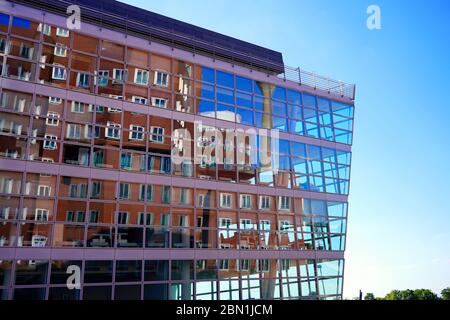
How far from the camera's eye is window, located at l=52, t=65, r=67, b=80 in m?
20.1

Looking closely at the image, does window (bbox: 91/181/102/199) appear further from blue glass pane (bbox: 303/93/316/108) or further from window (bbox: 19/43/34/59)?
blue glass pane (bbox: 303/93/316/108)

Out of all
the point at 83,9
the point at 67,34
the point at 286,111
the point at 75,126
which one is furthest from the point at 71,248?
the point at 286,111

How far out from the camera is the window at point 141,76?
22453 mm

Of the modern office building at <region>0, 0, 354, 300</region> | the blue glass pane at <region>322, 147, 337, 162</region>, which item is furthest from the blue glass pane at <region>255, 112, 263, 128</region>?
the blue glass pane at <region>322, 147, 337, 162</region>

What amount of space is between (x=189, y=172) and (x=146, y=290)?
6.49 metres

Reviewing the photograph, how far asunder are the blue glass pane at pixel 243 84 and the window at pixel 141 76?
20.0 ft

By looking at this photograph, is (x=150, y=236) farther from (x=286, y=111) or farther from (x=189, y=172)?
(x=286, y=111)

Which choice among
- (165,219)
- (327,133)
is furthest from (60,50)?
(327,133)

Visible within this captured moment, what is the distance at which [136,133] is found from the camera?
2178 cm

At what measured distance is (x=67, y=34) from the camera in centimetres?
2072

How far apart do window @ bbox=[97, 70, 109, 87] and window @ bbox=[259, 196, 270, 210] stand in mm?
11154

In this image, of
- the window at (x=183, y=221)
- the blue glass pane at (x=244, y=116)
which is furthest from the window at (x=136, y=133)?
the blue glass pane at (x=244, y=116)

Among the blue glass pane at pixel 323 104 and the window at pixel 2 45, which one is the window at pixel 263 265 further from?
the window at pixel 2 45

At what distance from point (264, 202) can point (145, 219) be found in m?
7.87
